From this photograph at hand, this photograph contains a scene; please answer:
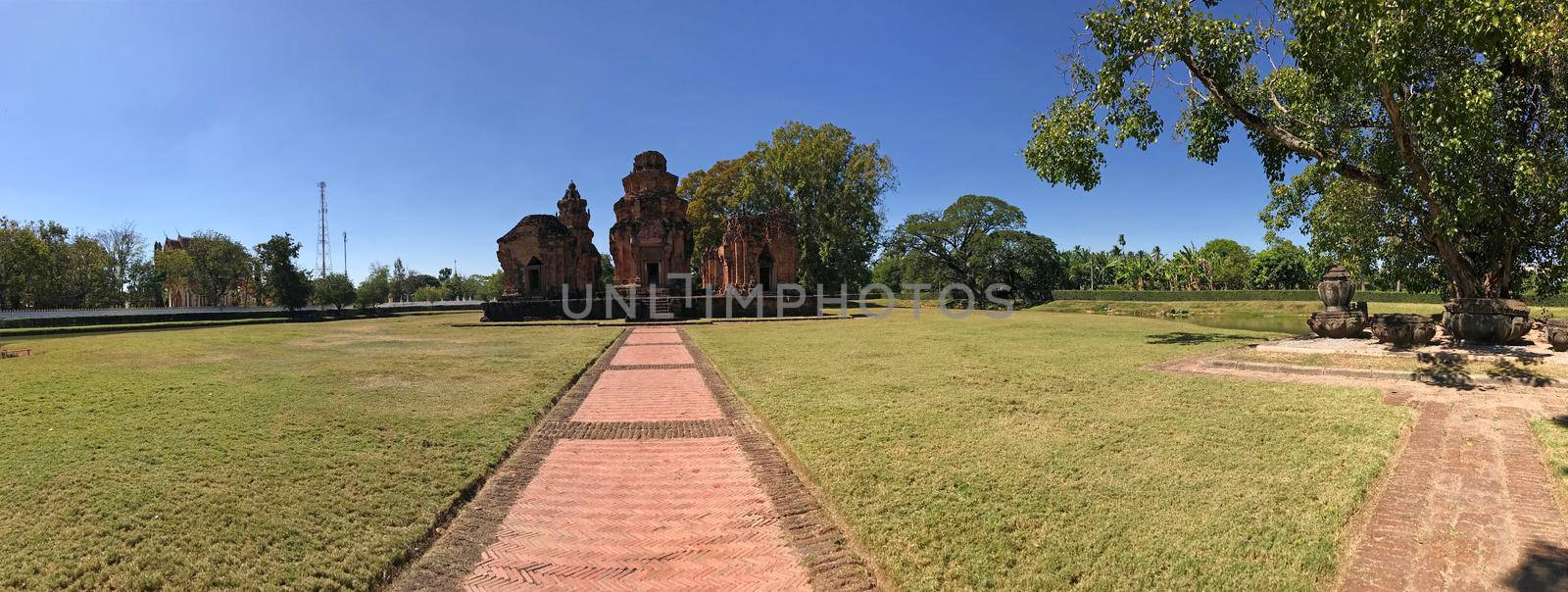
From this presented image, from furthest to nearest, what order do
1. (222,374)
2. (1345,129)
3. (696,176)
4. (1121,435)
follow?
(696,176) → (1345,129) → (222,374) → (1121,435)

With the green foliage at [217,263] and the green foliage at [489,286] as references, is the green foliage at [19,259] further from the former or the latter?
the green foliage at [489,286]

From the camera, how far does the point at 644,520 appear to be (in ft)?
14.7

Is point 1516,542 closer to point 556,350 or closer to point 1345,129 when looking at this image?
point 1345,129

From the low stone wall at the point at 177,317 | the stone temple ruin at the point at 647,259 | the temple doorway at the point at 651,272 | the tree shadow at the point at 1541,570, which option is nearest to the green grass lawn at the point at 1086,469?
the tree shadow at the point at 1541,570

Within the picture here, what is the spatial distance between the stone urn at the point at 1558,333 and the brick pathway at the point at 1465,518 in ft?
19.1

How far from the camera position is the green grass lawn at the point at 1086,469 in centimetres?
357

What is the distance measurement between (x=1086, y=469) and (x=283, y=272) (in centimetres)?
4781

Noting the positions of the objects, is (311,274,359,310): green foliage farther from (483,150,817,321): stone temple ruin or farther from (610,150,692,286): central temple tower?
(610,150,692,286): central temple tower

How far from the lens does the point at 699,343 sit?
56.9ft

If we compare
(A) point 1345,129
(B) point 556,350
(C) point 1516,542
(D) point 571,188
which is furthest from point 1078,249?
(C) point 1516,542

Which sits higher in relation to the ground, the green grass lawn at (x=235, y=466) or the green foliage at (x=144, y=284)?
the green foliage at (x=144, y=284)

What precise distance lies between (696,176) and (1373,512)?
46.0 metres

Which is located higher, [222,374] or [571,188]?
[571,188]

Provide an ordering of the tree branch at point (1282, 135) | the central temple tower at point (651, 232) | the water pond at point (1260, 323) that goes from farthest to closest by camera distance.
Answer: the central temple tower at point (651, 232) < the water pond at point (1260, 323) < the tree branch at point (1282, 135)
